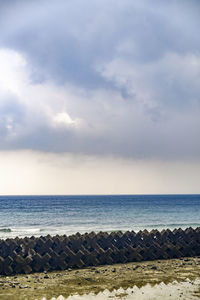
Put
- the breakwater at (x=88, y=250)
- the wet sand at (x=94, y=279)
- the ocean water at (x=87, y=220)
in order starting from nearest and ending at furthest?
the wet sand at (x=94, y=279)
the breakwater at (x=88, y=250)
the ocean water at (x=87, y=220)

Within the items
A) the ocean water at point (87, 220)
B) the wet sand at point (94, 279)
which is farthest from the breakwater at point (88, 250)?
the ocean water at point (87, 220)

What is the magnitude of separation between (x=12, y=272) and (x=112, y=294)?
4.61 m

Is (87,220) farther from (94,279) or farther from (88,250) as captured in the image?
(94,279)

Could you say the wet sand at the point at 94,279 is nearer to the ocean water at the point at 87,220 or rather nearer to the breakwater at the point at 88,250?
the breakwater at the point at 88,250

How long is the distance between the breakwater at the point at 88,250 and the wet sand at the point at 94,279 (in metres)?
0.48

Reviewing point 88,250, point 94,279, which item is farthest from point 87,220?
point 94,279

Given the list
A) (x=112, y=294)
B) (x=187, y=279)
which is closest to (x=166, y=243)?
(x=187, y=279)

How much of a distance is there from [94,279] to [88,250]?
9.34 ft

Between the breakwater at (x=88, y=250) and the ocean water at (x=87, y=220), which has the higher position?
the breakwater at (x=88, y=250)

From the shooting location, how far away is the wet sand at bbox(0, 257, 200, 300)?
9836 millimetres

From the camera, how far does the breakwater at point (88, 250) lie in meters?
12.6

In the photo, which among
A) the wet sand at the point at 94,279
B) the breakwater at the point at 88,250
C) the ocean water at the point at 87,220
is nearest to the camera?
the wet sand at the point at 94,279

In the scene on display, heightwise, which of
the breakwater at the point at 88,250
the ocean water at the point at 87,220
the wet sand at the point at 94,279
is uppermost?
the breakwater at the point at 88,250

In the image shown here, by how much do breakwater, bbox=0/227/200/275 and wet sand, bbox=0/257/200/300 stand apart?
0.48m
